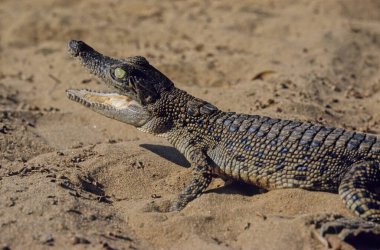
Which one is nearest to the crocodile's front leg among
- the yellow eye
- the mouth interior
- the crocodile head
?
the crocodile head

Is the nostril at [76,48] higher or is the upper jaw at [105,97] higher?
the nostril at [76,48]

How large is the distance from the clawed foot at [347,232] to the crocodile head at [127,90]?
7.05 feet

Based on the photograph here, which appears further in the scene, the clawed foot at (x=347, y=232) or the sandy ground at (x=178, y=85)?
the sandy ground at (x=178, y=85)

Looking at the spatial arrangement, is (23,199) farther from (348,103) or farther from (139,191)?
(348,103)

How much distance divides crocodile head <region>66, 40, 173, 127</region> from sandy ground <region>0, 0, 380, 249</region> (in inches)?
15.8

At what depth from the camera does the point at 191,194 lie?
5.44 metres

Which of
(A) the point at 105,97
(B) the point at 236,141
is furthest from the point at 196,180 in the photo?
(A) the point at 105,97

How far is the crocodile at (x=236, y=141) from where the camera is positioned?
5309 millimetres

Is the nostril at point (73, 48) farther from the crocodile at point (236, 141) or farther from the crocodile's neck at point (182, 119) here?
the crocodile's neck at point (182, 119)

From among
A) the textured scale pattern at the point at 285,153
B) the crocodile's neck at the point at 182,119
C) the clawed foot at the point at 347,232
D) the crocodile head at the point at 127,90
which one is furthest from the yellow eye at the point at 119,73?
the clawed foot at the point at 347,232

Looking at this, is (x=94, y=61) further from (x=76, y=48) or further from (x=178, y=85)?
(x=178, y=85)

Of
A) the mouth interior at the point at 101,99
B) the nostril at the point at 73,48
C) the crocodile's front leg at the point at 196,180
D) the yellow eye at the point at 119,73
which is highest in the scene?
the nostril at the point at 73,48

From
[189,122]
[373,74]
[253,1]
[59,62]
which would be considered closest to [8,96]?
[59,62]

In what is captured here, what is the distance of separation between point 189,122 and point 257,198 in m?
1.04
